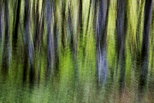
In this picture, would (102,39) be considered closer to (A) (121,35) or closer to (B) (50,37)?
(A) (121,35)

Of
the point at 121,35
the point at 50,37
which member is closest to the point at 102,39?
the point at 121,35

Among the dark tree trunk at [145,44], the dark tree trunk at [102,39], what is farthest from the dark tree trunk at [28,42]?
the dark tree trunk at [145,44]

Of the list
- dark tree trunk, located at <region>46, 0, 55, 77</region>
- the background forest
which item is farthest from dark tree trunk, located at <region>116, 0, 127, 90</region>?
dark tree trunk, located at <region>46, 0, 55, 77</region>

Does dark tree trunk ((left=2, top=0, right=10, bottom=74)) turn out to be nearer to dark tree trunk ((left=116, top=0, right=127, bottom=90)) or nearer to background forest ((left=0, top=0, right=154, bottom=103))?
background forest ((left=0, top=0, right=154, bottom=103))

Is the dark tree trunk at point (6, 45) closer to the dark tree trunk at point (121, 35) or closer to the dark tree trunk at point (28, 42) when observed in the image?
the dark tree trunk at point (28, 42)

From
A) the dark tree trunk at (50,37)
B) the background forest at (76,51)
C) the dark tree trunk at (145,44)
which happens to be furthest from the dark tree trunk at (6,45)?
the dark tree trunk at (145,44)

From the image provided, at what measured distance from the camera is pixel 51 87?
1.40 m

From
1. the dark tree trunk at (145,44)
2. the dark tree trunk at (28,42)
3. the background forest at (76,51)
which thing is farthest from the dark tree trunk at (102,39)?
the dark tree trunk at (28,42)

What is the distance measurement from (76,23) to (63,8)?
0.23 ft

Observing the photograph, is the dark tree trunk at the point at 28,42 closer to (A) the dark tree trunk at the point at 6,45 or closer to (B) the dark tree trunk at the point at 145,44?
(A) the dark tree trunk at the point at 6,45

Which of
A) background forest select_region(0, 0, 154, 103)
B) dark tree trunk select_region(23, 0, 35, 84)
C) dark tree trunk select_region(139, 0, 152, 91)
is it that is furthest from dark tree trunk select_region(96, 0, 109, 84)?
dark tree trunk select_region(23, 0, 35, 84)

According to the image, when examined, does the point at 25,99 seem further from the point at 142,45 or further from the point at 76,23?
the point at 142,45

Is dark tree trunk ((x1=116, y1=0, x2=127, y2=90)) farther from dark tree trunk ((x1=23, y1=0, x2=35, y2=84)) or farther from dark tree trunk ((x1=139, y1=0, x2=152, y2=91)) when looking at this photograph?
dark tree trunk ((x1=23, y1=0, x2=35, y2=84))

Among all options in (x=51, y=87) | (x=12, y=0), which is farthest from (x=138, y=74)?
(x=12, y=0)
